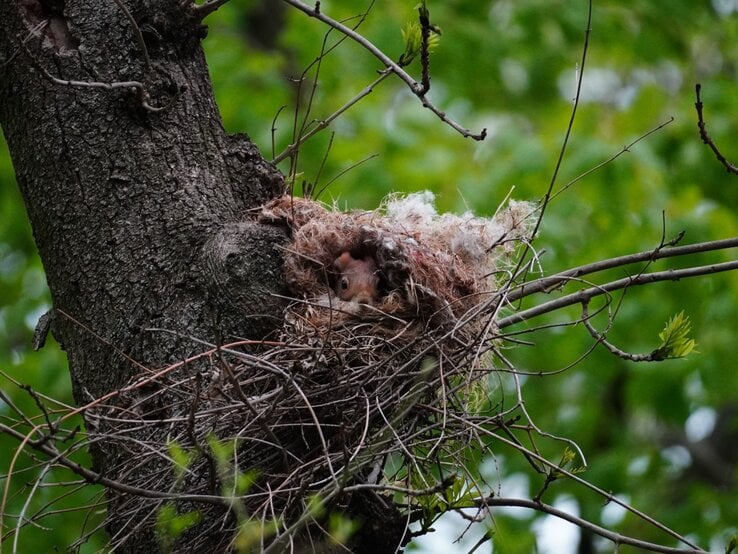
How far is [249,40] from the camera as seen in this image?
8859 millimetres

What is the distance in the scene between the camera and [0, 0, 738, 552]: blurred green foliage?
230 inches

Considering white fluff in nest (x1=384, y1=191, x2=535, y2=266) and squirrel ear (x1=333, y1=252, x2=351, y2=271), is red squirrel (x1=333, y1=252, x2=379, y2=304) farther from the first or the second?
white fluff in nest (x1=384, y1=191, x2=535, y2=266)

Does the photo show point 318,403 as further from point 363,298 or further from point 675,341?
point 675,341

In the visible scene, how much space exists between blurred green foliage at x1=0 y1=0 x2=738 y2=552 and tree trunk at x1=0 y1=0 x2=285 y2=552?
2.38 m

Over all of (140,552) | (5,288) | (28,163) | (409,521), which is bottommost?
(140,552)

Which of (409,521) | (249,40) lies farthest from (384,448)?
(249,40)

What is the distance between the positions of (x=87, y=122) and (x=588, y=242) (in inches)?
155

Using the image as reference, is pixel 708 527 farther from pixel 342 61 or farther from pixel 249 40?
pixel 249 40

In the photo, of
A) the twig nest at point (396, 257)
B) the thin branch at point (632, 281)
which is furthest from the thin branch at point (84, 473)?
the thin branch at point (632, 281)

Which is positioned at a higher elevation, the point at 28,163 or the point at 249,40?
the point at 249,40

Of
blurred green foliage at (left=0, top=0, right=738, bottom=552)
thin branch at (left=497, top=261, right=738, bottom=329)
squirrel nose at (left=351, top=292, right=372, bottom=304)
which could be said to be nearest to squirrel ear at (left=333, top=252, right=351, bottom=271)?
squirrel nose at (left=351, top=292, right=372, bottom=304)

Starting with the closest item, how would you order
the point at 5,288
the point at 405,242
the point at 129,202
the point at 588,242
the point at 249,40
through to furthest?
the point at 129,202, the point at 405,242, the point at 588,242, the point at 5,288, the point at 249,40

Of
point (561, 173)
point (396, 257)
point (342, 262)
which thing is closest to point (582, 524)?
point (396, 257)

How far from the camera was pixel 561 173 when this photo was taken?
583 centimetres
